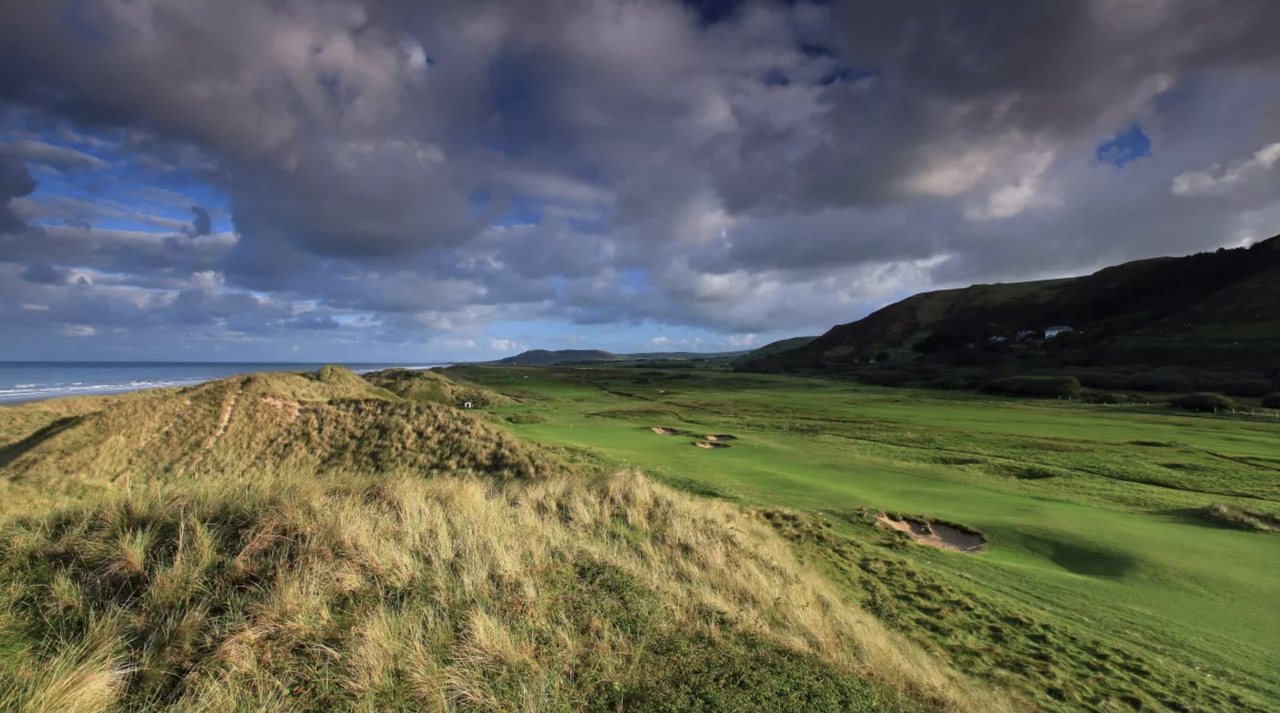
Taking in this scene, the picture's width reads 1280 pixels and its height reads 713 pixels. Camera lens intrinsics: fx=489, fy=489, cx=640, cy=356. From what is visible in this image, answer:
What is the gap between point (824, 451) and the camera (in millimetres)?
24047

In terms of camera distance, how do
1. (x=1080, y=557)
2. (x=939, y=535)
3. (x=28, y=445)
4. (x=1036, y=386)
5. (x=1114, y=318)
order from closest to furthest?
(x=1080, y=557) → (x=939, y=535) → (x=28, y=445) → (x=1036, y=386) → (x=1114, y=318)

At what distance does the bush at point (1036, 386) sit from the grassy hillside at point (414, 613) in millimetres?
64161

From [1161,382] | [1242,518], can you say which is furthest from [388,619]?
[1161,382]

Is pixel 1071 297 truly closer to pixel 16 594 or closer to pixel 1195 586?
pixel 1195 586

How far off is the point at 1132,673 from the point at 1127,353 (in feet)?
318

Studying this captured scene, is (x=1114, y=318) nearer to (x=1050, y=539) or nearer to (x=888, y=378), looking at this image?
(x=888, y=378)

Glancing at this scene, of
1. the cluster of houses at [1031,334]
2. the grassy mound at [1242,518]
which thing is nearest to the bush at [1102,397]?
the grassy mound at [1242,518]

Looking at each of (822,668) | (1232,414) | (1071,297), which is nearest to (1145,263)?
(1071,297)

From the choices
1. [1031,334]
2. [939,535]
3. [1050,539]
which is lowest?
[939,535]

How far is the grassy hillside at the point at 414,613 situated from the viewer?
3461mm

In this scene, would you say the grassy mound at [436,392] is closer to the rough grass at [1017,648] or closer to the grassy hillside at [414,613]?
the grassy hillside at [414,613]

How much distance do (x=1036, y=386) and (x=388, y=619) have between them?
73.7 metres

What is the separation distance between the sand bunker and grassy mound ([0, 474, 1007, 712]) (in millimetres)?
6742

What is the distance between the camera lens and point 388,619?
13.5ft
